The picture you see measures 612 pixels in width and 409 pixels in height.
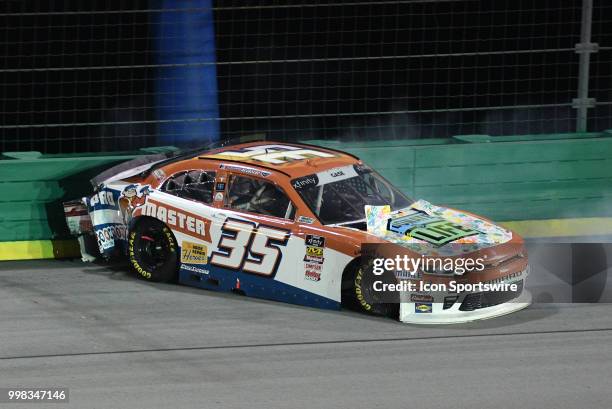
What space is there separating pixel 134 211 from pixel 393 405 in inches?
159

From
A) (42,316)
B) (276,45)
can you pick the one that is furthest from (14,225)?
(276,45)

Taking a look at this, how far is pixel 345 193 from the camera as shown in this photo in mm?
11133

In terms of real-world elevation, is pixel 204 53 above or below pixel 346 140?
above

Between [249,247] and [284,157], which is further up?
[284,157]

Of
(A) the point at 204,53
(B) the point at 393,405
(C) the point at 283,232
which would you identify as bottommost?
(B) the point at 393,405

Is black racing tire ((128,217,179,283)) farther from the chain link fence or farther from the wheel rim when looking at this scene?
the chain link fence

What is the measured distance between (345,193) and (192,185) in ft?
4.71

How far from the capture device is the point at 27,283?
1176cm

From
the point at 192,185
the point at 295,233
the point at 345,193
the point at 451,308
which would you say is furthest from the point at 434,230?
the point at 192,185

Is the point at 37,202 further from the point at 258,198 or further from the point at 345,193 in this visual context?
the point at 345,193

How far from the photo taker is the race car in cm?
1031

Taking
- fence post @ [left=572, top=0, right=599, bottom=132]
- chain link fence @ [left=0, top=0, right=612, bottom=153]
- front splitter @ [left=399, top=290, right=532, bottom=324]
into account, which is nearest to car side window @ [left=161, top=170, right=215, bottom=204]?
chain link fence @ [left=0, top=0, right=612, bottom=153]

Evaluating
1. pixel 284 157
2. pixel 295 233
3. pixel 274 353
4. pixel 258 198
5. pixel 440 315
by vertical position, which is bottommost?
pixel 274 353

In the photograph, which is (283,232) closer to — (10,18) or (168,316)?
(168,316)
